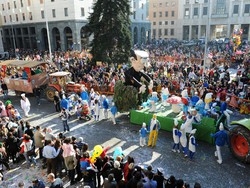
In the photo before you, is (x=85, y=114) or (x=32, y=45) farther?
(x=32, y=45)

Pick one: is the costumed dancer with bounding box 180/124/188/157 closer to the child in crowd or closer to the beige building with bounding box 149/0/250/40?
the child in crowd

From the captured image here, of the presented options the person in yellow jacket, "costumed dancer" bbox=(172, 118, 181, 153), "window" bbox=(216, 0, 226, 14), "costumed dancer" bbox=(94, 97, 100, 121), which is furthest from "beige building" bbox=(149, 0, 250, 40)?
"costumed dancer" bbox=(172, 118, 181, 153)

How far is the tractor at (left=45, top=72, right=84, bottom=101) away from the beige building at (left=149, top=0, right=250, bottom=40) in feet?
128

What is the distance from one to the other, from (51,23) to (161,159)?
1538 inches

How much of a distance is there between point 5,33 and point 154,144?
5516 centimetres

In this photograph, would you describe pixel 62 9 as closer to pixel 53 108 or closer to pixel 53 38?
pixel 53 38

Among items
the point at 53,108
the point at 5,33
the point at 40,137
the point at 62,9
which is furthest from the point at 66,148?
the point at 5,33

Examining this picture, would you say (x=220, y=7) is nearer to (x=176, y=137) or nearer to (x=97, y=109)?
(x=97, y=109)

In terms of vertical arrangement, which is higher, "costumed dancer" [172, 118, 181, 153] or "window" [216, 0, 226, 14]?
"window" [216, 0, 226, 14]

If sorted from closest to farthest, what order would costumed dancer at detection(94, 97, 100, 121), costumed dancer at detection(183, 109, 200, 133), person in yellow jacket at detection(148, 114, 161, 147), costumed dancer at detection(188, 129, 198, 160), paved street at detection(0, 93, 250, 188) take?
paved street at detection(0, 93, 250, 188) < costumed dancer at detection(188, 129, 198, 160) < costumed dancer at detection(183, 109, 200, 133) < person in yellow jacket at detection(148, 114, 161, 147) < costumed dancer at detection(94, 97, 100, 121)

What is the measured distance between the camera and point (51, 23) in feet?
140

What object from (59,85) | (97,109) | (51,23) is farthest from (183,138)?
(51,23)

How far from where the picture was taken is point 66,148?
7.74 m

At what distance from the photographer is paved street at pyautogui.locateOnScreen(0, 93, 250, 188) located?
8.21 m
